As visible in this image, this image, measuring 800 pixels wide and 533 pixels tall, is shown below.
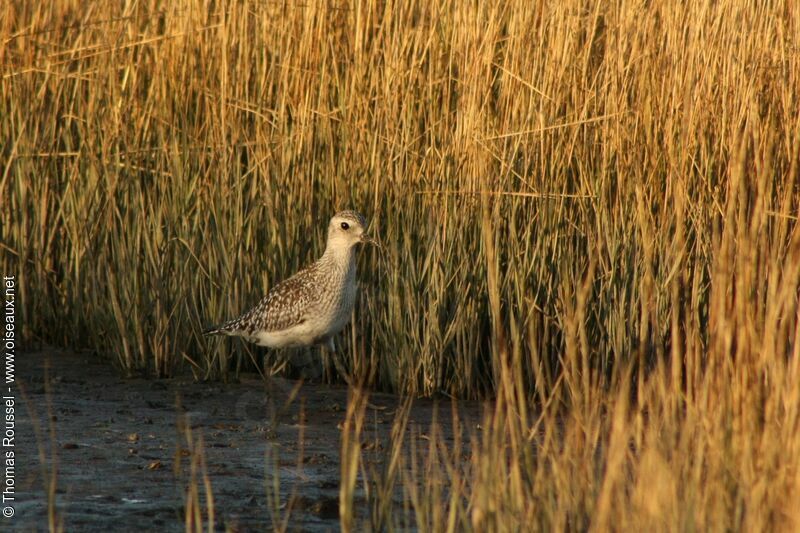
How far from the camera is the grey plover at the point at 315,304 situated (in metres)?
6.55

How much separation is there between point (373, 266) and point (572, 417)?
3299mm

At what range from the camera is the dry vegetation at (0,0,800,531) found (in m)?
6.39

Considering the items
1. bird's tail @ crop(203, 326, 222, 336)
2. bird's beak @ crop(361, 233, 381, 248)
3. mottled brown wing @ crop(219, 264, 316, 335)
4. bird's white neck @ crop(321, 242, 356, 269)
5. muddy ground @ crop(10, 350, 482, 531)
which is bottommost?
muddy ground @ crop(10, 350, 482, 531)

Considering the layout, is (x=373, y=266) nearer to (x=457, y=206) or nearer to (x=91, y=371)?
(x=457, y=206)

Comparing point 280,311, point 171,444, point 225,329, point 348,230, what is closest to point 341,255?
point 348,230

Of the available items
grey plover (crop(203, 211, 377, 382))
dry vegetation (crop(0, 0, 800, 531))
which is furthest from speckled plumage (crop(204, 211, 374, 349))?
dry vegetation (crop(0, 0, 800, 531))

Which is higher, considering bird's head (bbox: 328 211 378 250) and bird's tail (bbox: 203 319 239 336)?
bird's head (bbox: 328 211 378 250)

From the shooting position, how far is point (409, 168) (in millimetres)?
6734

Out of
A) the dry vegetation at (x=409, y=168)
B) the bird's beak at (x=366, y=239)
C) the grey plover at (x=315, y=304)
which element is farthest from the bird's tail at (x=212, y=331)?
the bird's beak at (x=366, y=239)

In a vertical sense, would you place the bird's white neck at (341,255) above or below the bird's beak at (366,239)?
below

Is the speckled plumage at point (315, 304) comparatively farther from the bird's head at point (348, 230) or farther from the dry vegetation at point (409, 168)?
the dry vegetation at point (409, 168)

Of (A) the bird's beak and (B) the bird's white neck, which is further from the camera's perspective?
(B) the bird's white neck

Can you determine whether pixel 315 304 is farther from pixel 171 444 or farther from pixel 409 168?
pixel 171 444

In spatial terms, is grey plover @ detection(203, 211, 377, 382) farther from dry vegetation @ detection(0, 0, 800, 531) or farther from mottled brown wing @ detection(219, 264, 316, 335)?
dry vegetation @ detection(0, 0, 800, 531)
